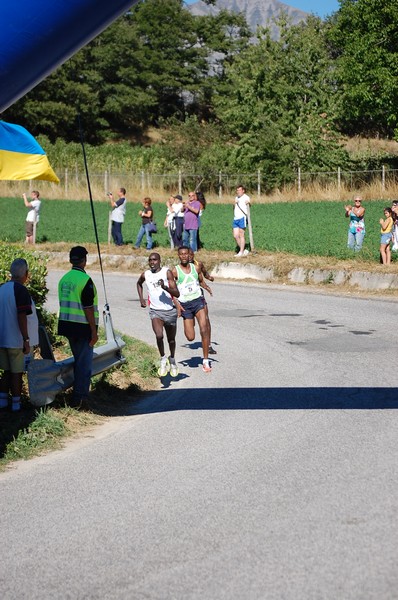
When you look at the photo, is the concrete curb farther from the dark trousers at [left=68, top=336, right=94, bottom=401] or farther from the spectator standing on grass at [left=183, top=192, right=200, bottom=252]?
the dark trousers at [left=68, top=336, right=94, bottom=401]

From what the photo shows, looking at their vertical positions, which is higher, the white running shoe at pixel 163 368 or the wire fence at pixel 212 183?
the wire fence at pixel 212 183

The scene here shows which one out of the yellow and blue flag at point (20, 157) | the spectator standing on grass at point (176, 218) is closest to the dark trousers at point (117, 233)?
the spectator standing on grass at point (176, 218)

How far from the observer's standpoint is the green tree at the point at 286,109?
56.7 meters

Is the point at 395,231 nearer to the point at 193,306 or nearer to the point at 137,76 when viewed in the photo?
the point at 193,306

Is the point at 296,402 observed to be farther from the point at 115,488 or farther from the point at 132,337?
the point at 132,337

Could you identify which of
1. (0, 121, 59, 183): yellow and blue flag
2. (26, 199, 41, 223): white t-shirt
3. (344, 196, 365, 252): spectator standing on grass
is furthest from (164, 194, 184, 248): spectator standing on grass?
(0, 121, 59, 183): yellow and blue flag

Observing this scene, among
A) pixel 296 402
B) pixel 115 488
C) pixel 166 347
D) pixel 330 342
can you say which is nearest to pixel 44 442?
pixel 115 488

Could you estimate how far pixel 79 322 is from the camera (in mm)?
10812

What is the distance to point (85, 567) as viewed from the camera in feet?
19.7

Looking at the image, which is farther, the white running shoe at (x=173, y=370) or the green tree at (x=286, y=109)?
the green tree at (x=286, y=109)

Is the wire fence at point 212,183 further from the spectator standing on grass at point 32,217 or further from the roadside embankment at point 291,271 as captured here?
the roadside embankment at point 291,271

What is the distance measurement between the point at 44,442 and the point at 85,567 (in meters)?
3.63

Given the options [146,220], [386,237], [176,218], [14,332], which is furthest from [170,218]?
[14,332]

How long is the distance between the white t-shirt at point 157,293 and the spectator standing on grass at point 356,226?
1223 cm
